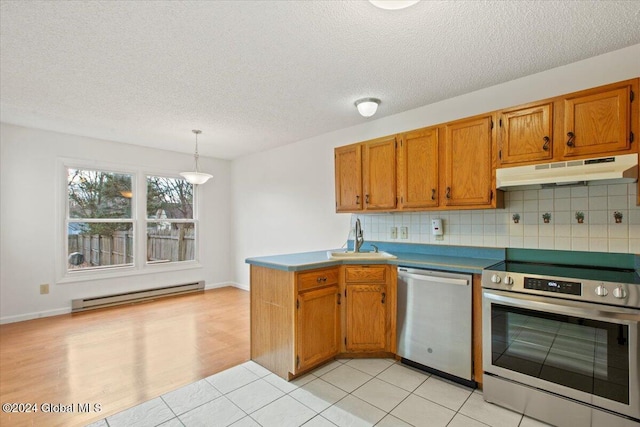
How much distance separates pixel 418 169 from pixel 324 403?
2103 millimetres

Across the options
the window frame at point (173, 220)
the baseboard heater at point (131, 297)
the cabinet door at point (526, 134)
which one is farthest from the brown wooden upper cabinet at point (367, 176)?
the baseboard heater at point (131, 297)

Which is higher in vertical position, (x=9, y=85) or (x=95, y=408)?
(x=9, y=85)

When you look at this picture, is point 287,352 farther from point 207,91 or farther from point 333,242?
point 207,91

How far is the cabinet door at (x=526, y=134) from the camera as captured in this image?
2.20 m

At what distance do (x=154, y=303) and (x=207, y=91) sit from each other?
3531 mm

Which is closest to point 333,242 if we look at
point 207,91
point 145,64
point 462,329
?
point 462,329

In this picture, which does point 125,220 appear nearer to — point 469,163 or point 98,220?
point 98,220

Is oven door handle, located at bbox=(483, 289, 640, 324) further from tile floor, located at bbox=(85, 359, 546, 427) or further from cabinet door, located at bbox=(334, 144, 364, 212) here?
cabinet door, located at bbox=(334, 144, 364, 212)

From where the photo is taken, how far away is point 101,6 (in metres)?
1.74

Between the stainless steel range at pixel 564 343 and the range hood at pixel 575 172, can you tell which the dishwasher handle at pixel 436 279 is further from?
the range hood at pixel 575 172

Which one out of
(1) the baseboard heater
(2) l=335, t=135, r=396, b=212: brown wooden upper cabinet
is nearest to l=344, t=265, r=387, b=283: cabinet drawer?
(2) l=335, t=135, r=396, b=212: brown wooden upper cabinet

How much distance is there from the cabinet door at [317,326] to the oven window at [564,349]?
48.5 inches

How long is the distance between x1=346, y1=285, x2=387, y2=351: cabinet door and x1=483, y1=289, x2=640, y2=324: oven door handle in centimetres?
89

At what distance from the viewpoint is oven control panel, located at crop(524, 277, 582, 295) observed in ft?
5.87
